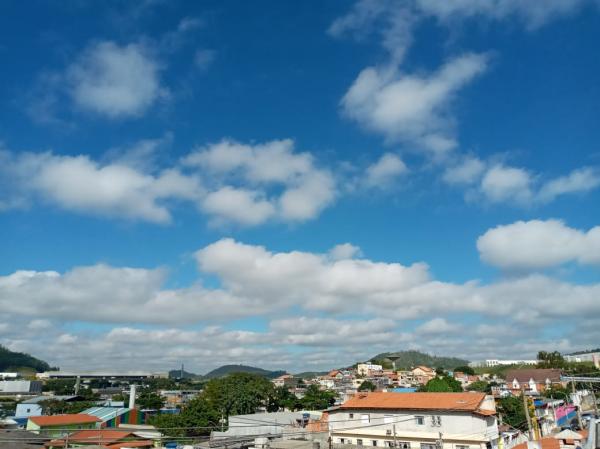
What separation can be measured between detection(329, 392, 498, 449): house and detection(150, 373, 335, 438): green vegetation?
1583 cm

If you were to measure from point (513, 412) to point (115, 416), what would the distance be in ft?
172

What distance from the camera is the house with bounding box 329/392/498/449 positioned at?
123 ft

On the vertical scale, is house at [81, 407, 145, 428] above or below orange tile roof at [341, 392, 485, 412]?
below

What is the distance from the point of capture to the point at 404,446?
1594 inches

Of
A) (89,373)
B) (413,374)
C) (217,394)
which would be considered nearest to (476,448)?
(217,394)

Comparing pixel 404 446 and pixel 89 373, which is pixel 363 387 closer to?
pixel 404 446

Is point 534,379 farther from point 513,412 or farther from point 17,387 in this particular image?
point 17,387

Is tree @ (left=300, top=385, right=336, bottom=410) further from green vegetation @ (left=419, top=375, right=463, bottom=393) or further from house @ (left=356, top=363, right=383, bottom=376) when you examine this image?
house @ (left=356, top=363, right=383, bottom=376)

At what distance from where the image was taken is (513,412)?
5625cm

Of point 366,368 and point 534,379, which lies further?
point 366,368

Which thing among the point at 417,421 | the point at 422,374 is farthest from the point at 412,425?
the point at 422,374

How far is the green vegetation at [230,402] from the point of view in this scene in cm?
5350

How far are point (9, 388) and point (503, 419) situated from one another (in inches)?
5577

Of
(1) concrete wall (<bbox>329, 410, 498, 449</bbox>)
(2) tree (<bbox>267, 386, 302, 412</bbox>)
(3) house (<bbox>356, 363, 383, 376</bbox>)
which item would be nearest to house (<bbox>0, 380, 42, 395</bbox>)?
(2) tree (<bbox>267, 386, 302, 412</bbox>)
